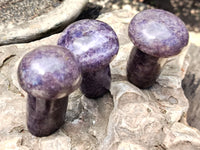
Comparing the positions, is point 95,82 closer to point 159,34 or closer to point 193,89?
point 159,34

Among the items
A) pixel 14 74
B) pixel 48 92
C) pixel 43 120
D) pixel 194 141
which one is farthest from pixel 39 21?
pixel 194 141

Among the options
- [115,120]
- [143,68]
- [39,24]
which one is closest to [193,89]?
[143,68]

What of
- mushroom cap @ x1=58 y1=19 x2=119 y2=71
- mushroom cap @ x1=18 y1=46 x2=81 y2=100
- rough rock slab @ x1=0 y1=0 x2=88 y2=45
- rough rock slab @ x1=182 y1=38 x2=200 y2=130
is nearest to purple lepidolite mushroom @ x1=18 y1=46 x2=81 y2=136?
mushroom cap @ x1=18 y1=46 x2=81 y2=100

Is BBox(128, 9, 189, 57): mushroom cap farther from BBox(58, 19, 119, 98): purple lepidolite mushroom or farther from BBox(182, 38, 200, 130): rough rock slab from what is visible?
BBox(182, 38, 200, 130): rough rock slab

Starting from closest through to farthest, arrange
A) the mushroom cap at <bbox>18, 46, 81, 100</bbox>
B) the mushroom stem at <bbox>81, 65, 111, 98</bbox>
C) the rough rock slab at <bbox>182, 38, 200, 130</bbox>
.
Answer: the mushroom cap at <bbox>18, 46, 81, 100</bbox>
the mushroom stem at <bbox>81, 65, 111, 98</bbox>
the rough rock slab at <bbox>182, 38, 200, 130</bbox>

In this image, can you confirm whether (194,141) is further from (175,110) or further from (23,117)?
(23,117)

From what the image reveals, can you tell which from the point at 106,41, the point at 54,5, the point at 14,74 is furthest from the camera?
the point at 54,5

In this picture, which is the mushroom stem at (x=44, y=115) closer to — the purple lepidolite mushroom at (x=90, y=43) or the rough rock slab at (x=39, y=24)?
the purple lepidolite mushroom at (x=90, y=43)
